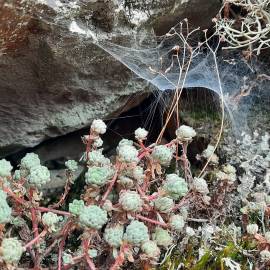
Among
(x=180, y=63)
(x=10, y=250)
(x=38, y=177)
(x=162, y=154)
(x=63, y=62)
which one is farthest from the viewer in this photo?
(x=180, y=63)

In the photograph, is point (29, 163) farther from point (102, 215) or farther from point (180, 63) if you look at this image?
point (180, 63)

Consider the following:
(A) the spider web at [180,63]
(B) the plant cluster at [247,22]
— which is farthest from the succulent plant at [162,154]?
(B) the plant cluster at [247,22]

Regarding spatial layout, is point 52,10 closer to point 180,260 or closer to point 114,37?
point 114,37

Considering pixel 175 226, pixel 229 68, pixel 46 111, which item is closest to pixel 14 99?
pixel 46 111

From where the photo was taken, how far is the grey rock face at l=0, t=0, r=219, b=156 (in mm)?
1176

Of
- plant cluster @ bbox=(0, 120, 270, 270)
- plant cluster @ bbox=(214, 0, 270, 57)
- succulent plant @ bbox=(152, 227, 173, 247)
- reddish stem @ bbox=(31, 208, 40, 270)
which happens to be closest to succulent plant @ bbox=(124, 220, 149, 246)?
plant cluster @ bbox=(0, 120, 270, 270)

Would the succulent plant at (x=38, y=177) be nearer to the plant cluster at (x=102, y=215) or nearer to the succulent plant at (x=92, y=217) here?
the plant cluster at (x=102, y=215)

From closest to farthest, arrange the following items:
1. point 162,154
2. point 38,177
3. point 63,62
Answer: point 38,177, point 162,154, point 63,62

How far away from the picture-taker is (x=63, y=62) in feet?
4.29

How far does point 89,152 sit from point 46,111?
1.25 feet

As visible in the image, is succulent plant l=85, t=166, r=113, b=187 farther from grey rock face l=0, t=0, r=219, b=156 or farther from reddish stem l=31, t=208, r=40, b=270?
grey rock face l=0, t=0, r=219, b=156

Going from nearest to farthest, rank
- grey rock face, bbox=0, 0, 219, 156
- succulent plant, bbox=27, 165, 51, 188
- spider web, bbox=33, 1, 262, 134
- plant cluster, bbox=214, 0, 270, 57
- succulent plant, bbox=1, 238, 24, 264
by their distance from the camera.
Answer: succulent plant, bbox=1, 238, 24, 264 → succulent plant, bbox=27, 165, 51, 188 → grey rock face, bbox=0, 0, 219, 156 → spider web, bbox=33, 1, 262, 134 → plant cluster, bbox=214, 0, 270, 57

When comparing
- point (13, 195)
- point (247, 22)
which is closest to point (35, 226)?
point (13, 195)

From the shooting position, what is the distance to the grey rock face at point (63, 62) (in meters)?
1.18
